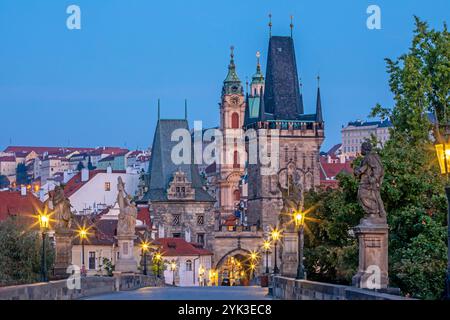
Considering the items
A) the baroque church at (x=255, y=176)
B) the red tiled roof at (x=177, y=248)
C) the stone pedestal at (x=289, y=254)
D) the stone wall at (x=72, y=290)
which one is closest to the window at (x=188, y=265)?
the red tiled roof at (x=177, y=248)

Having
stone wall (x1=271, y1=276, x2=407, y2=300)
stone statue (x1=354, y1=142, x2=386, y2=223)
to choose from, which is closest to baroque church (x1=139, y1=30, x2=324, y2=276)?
stone wall (x1=271, y1=276, x2=407, y2=300)

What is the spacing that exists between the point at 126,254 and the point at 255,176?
107824mm

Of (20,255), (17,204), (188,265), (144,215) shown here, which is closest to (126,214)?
(20,255)

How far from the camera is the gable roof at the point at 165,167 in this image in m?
142

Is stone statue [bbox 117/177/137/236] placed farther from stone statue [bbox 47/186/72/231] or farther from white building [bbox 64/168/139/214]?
white building [bbox 64/168/139/214]

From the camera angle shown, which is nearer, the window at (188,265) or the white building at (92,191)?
the window at (188,265)

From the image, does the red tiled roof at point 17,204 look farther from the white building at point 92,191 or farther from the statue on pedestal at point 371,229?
the statue on pedestal at point 371,229

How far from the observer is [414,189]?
148 feet

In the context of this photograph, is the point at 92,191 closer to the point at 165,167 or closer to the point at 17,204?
the point at 165,167

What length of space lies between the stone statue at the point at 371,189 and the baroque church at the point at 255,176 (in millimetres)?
100007

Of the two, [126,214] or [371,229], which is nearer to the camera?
[371,229]

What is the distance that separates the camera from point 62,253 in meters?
38.2

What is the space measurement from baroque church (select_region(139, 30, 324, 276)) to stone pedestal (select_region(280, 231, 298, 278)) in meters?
85.0
